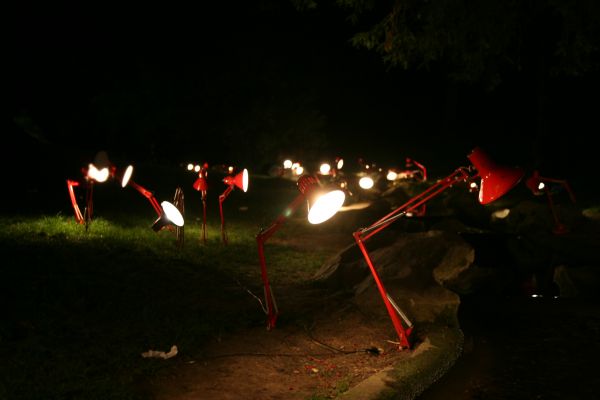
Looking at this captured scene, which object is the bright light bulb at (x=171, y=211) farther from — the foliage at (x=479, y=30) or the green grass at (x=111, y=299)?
the foliage at (x=479, y=30)

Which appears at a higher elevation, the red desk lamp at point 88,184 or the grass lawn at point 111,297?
the red desk lamp at point 88,184

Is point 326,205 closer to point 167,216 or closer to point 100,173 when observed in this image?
point 167,216

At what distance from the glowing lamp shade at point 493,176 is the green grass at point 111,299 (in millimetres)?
3139

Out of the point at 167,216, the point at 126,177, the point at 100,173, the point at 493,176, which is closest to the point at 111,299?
the point at 167,216

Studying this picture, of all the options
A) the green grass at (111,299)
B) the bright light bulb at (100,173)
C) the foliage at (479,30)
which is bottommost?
the green grass at (111,299)

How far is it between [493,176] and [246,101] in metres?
28.3

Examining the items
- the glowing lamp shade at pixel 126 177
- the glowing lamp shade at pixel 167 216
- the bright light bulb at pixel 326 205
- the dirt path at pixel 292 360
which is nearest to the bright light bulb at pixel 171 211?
the glowing lamp shade at pixel 167 216

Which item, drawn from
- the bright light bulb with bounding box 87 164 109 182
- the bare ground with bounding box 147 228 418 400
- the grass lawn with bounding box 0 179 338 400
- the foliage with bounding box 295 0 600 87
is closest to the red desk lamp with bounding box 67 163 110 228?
the bright light bulb with bounding box 87 164 109 182

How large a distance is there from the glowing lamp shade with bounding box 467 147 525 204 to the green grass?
3.14 m

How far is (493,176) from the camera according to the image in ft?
17.4

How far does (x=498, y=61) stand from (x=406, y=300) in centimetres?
1525

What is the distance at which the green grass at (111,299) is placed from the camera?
5.47m

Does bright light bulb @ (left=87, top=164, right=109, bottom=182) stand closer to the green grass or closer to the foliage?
the green grass

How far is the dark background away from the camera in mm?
21547
